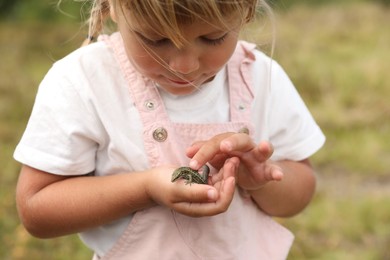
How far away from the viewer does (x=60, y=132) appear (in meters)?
1.63

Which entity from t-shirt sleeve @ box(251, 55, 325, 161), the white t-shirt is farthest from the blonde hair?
t-shirt sleeve @ box(251, 55, 325, 161)

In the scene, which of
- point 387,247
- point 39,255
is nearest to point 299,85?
point 387,247

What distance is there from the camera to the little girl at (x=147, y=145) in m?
1.55

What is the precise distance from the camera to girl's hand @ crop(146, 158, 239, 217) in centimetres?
147

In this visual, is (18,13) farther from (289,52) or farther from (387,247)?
(387,247)

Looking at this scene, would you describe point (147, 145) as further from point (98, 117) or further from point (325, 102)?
point (325, 102)

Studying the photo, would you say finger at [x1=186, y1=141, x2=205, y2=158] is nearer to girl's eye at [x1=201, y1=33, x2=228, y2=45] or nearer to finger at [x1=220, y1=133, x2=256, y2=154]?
finger at [x1=220, y1=133, x2=256, y2=154]

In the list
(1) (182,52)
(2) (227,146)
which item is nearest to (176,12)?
(1) (182,52)

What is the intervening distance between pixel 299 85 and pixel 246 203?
11.3 ft

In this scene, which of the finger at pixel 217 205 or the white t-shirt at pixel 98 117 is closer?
the finger at pixel 217 205

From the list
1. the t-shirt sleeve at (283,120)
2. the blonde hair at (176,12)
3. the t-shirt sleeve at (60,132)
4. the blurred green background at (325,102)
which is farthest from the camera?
the blurred green background at (325,102)

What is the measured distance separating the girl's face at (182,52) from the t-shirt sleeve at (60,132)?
0.17 m

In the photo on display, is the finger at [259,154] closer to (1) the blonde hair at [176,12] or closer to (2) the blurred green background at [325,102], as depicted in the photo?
(1) the blonde hair at [176,12]

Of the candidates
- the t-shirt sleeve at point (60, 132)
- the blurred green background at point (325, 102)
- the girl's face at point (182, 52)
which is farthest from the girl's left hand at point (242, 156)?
the blurred green background at point (325, 102)
